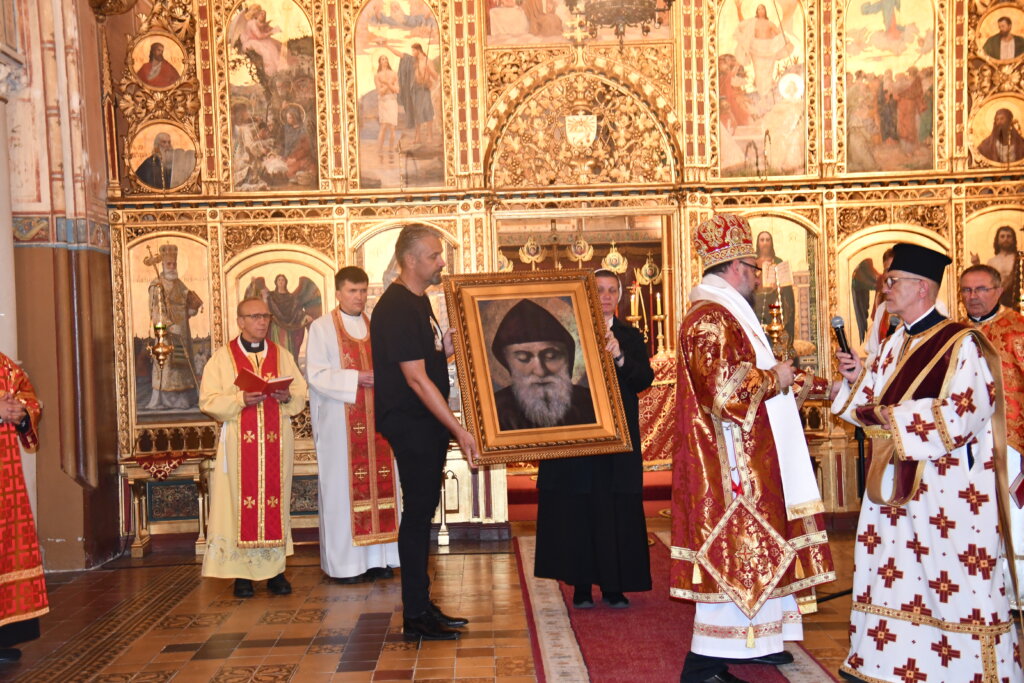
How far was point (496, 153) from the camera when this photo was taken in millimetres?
8953

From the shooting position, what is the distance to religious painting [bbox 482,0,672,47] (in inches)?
346

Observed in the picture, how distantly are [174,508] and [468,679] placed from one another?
465cm

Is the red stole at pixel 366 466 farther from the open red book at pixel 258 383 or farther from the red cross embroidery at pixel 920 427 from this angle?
the red cross embroidery at pixel 920 427

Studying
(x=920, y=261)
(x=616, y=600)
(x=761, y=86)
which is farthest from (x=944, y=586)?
(x=761, y=86)

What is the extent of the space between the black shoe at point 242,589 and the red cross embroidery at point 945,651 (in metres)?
4.37

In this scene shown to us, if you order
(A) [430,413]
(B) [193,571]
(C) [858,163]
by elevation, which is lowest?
(B) [193,571]

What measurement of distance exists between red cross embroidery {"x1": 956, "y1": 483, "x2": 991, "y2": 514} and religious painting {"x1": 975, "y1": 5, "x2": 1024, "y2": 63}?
19.6 ft

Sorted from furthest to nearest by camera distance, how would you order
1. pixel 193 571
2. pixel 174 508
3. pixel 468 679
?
pixel 174 508
pixel 193 571
pixel 468 679

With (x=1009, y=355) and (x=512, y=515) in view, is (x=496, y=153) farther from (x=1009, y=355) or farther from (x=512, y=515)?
(x=1009, y=355)

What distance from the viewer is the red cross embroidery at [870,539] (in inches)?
167

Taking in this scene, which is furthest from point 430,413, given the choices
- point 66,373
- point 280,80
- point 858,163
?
point 858,163

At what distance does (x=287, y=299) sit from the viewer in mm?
8719

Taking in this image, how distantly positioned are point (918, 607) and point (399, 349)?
266 cm

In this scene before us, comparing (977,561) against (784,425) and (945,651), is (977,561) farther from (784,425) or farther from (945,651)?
(784,425)
